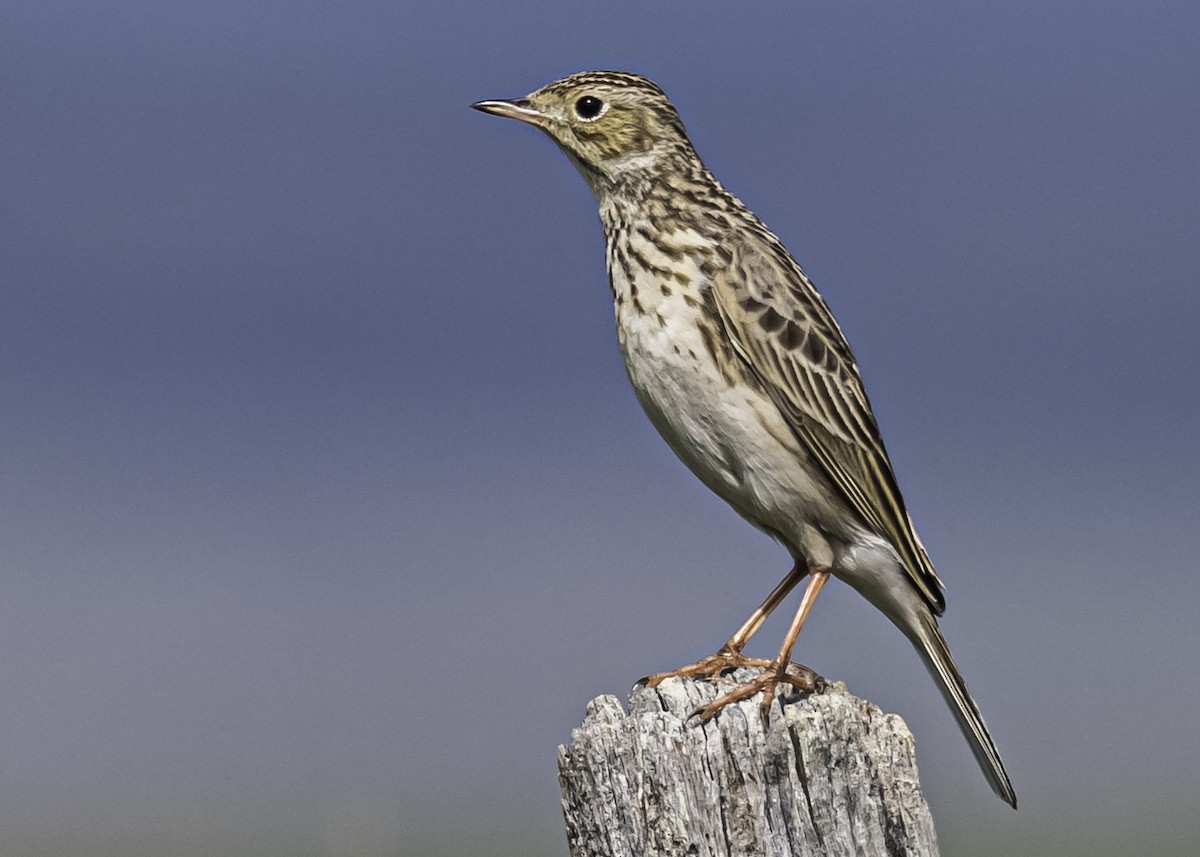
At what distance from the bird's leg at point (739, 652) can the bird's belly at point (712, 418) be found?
541mm

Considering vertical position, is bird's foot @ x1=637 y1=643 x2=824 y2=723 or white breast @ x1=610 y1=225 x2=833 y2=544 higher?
white breast @ x1=610 y1=225 x2=833 y2=544

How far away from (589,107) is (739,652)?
2762 mm

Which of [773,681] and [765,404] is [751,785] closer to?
[773,681]

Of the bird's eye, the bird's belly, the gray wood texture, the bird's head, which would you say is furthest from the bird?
the gray wood texture

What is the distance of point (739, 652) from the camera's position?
243 inches

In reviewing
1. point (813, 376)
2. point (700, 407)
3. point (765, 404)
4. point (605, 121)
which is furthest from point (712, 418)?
point (605, 121)

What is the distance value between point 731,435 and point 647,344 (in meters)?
0.52

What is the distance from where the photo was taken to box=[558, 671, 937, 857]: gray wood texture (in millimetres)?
4328

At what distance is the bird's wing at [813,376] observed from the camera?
19.9 feet

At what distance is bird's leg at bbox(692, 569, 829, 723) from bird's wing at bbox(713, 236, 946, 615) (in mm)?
564

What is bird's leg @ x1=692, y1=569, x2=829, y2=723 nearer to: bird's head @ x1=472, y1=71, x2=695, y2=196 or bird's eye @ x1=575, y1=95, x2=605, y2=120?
bird's head @ x1=472, y1=71, x2=695, y2=196

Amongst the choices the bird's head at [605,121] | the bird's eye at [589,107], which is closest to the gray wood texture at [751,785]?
the bird's head at [605,121]

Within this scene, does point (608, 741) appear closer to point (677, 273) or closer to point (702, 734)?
point (702, 734)

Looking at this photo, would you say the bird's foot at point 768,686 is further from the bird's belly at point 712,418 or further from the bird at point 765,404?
the bird's belly at point 712,418
